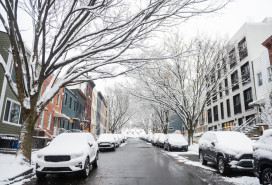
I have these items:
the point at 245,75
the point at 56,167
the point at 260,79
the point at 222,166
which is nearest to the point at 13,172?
the point at 56,167

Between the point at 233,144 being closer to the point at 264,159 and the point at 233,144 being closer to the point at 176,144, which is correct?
the point at 264,159

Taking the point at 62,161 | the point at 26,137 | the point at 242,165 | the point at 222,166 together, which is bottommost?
the point at 222,166

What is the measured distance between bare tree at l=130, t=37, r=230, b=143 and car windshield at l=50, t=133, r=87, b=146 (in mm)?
9097

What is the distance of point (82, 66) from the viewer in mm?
11398

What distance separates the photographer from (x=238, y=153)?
26.6ft

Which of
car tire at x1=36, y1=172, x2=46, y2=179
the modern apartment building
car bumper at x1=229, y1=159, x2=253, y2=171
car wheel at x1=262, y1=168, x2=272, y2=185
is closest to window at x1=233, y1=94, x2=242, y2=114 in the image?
the modern apartment building

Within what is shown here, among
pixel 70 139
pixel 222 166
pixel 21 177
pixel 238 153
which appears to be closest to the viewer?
pixel 21 177

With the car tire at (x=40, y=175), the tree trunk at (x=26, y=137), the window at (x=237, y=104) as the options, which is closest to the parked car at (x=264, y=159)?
the car tire at (x=40, y=175)

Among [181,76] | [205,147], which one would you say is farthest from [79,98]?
[205,147]

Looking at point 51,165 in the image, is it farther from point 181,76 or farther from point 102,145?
point 181,76

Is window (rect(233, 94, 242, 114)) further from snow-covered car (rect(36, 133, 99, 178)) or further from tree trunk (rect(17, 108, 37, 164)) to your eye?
tree trunk (rect(17, 108, 37, 164))

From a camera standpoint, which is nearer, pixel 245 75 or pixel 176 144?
pixel 176 144

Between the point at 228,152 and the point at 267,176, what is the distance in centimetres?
276

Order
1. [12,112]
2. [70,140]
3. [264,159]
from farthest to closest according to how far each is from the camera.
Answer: [12,112], [70,140], [264,159]
